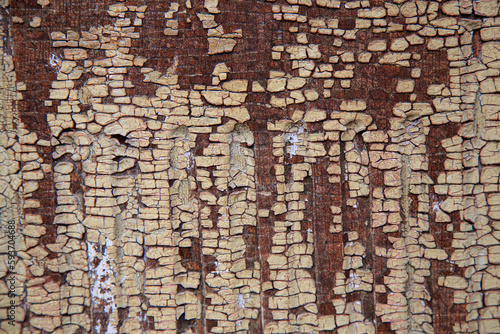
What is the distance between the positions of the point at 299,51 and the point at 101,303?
4.02ft

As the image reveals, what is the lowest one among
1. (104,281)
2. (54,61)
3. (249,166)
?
(104,281)

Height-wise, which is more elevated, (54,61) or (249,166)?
(54,61)

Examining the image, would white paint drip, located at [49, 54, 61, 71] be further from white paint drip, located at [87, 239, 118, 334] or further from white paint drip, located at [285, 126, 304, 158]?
white paint drip, located at [285, 126, 304, 158]

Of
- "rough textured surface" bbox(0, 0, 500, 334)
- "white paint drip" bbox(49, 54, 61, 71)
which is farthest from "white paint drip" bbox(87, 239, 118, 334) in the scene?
"white paint drip" bbox(49, 54, 61, 71)

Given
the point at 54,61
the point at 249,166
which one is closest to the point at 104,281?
the point at 249,166

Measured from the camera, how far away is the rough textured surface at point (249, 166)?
1.47 meters

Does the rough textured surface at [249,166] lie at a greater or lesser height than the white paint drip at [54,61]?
lesser

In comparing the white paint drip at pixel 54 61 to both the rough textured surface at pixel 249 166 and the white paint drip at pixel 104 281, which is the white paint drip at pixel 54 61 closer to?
the rough textured surface at pixel 249 166

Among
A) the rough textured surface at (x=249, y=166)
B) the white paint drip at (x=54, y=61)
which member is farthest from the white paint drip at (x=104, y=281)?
the white paint drip at (x=54, y=61)

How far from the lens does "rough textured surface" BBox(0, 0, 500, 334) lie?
1.47 meters

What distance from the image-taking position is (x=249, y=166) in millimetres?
1505

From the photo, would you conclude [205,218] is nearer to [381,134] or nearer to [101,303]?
[101,303]

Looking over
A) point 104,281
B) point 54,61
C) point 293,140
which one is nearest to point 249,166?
point 293,140

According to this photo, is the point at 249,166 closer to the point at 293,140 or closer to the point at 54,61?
the point at 293,140
